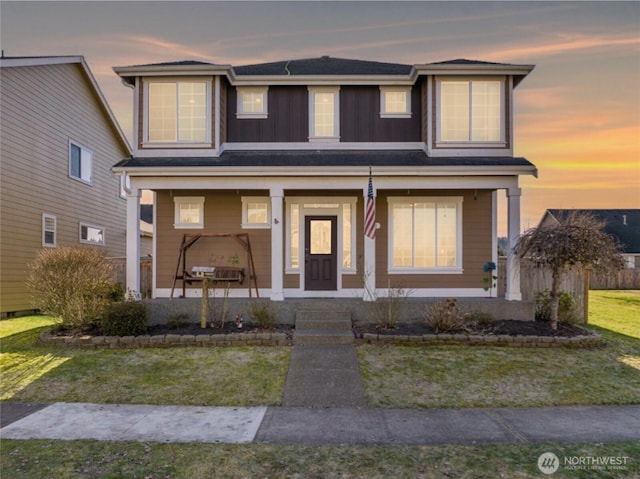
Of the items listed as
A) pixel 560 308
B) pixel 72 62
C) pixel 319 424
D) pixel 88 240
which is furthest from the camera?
pixel 88 240

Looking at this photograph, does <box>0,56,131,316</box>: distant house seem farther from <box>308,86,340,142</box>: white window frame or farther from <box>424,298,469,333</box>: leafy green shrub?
<box>424,298,469,333</box>: leafy green shrub

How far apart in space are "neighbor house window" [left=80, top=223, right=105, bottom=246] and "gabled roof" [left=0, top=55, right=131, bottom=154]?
455 cm

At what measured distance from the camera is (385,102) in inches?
472

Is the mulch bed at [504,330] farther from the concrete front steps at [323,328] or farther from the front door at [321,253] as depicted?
the front door at [321,253]

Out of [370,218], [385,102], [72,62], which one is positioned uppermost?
[72,62]

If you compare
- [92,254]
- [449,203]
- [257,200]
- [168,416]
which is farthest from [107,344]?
[449,203]

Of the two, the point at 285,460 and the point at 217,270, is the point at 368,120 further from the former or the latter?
the point at 285,460

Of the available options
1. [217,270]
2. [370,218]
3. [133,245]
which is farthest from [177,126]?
[370,218]

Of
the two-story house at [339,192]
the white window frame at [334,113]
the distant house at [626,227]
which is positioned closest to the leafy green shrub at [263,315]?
the two-story house at [339,192]

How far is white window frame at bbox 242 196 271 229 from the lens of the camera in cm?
1158

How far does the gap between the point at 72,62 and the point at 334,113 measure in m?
9.93

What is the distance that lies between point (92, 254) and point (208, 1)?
9.05 meters

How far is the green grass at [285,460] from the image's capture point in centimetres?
387

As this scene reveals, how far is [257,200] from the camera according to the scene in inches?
458
